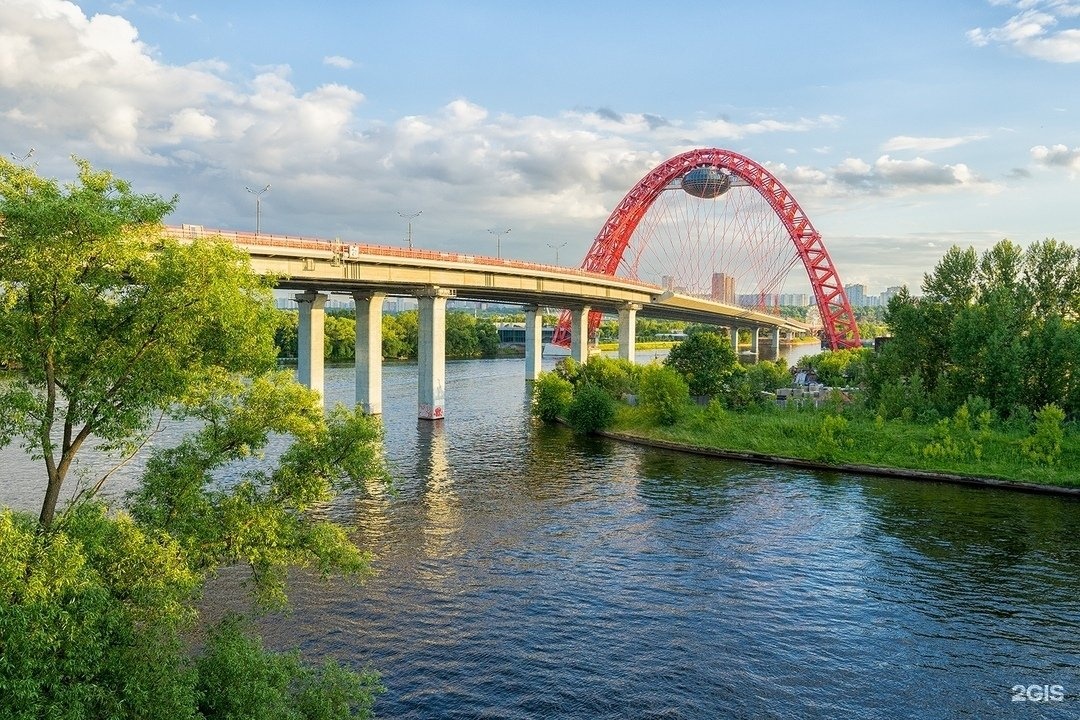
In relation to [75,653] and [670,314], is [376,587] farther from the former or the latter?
[670,314]

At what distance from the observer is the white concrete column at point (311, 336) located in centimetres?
6238

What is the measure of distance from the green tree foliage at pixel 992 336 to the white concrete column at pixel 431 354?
34.5m

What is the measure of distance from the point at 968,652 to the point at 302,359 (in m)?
55.2

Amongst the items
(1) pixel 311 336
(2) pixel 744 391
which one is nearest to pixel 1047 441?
(2) pixel 744 391

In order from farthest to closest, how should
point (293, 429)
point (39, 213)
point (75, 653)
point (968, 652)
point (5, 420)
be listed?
point (968, 652), point (293, 429), point (5, 420), point (39, 213), point (75, 653)

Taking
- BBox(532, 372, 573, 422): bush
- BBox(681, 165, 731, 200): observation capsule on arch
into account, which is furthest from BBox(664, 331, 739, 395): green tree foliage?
BBox(681, 165, 731, 200): observation capsule on arch

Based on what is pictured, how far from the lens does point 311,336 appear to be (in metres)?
63.1

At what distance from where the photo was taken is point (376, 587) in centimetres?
2448

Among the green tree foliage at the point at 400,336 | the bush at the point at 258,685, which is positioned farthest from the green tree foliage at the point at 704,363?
the green tree foliage at the point at 400,336

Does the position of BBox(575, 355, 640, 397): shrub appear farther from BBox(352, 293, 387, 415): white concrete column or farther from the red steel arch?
the red steel arch

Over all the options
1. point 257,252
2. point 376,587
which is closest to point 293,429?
point 376,587

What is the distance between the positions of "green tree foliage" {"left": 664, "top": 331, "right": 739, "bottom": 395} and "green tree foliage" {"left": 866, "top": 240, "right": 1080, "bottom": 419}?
37.3ft

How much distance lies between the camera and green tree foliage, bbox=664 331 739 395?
6238cm

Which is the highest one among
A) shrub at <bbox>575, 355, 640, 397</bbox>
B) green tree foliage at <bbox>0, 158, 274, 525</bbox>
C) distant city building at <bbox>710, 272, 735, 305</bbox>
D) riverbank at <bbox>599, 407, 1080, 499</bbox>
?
distant city building at <bbox>710, 272, 735, 305</bbox>
